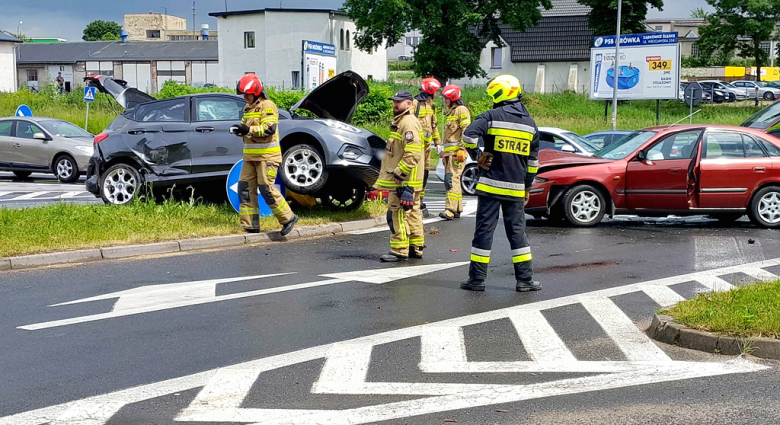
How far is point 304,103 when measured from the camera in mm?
13461

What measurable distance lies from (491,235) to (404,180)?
6.07 feet

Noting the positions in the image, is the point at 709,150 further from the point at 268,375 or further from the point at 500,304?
the point at 268,375

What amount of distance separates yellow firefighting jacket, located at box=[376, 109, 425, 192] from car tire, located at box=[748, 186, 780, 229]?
585 centimetres

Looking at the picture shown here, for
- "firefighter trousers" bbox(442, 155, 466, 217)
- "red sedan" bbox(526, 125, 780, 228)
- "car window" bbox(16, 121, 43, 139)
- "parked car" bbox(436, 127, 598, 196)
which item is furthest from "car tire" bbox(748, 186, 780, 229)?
"car window" bbox(16, 121, 43, 139)

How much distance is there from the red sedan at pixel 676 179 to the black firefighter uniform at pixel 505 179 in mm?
4948

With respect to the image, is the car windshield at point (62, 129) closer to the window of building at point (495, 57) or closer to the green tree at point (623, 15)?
the green tree at point (623, 15)

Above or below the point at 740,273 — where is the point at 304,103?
above

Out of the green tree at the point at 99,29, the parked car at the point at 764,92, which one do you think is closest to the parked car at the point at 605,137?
the parked car at the point at 764,92

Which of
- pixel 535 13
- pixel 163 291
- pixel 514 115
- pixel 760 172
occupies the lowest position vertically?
pixel 163 291

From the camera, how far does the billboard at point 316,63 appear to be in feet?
88.4

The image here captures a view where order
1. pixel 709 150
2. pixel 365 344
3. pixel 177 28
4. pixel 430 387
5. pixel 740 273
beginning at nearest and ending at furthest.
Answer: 1. pixel 430 387
2. pixel 365 344
3. pixel 740 273
4. pixel 709 150
5. pixel 177 28

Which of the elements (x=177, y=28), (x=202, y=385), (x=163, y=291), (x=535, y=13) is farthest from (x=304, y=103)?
(x=177, y=28)

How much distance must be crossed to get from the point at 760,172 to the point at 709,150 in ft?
2.68

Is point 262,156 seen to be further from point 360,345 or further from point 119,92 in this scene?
point 360,345
